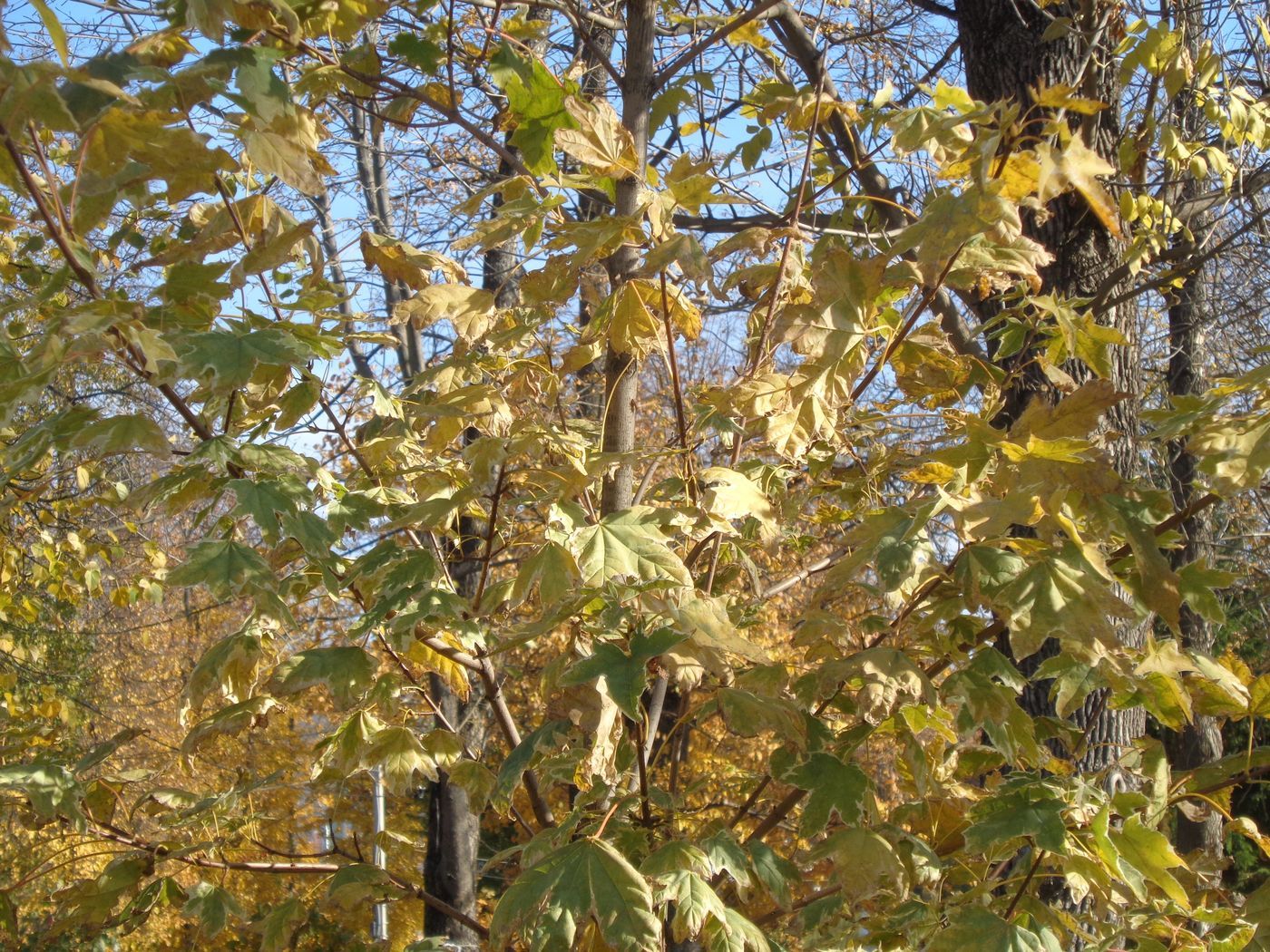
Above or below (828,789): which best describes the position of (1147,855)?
below

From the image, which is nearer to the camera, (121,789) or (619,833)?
(619,833)

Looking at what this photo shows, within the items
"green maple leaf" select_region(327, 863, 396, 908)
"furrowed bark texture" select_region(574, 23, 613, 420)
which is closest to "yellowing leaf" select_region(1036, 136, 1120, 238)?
"furrowed bark texture" select_region(574, 23, 613, 420)

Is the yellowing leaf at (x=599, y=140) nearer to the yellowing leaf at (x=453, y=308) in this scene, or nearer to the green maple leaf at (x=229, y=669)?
the yellowing leaf at (x=453, y=308)

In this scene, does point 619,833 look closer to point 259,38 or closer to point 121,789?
point 121,789

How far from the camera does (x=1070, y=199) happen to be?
3.37 m

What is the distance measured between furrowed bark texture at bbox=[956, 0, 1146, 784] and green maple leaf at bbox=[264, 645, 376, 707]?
221 centimetres

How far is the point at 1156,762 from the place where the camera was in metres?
1.64

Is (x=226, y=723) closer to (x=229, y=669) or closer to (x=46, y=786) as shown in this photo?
(x=229, y=669)

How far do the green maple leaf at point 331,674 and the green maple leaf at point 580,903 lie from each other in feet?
1.38

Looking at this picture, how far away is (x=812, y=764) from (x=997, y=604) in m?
0.46

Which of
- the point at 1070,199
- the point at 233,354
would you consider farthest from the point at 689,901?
the point at 1070,199

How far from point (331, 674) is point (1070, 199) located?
291cm

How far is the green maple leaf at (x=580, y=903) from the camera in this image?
1.32m

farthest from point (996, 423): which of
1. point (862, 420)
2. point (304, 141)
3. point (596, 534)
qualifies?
point (304, 141)
